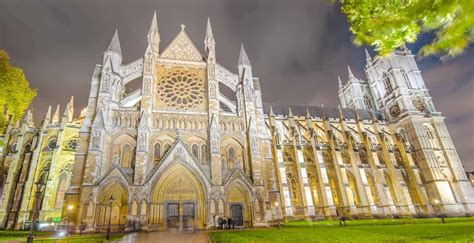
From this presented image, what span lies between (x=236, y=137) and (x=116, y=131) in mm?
10698

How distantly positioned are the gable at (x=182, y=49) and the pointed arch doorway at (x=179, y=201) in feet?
41.5

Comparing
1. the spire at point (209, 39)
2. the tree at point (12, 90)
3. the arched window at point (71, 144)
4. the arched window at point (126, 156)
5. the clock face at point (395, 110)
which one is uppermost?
the spire at point (209, 39)

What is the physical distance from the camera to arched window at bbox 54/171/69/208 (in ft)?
81.5

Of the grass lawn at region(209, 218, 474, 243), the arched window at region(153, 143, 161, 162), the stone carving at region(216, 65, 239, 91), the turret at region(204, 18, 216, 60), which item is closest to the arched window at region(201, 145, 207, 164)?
the arched window at region(153, 143, 161, 162)

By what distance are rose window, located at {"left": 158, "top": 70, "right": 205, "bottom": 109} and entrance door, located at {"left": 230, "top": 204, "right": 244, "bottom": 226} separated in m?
10.4

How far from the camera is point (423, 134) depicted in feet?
124

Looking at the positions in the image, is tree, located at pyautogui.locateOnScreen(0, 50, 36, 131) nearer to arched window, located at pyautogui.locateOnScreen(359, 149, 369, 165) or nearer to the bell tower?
arched window, located at pyautogui.locateOnScreen(359, 149, 369, 165)

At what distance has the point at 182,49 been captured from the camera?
2698 cm

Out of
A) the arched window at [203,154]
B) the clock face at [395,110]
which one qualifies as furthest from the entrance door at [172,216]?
the clock face at [395,110]

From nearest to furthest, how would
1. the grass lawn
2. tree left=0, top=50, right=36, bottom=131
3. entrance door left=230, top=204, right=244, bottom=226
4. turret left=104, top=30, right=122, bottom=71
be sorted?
1. the grass lawn
2. tree left=0, top=50, right=36, bottom=131
3. entrance door left=230, top=204, right=244, bottom=226
4. turret left=104, top=30, right=122, bottom=71

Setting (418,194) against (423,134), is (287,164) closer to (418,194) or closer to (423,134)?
(418,194)

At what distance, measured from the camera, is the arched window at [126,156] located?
811 inches

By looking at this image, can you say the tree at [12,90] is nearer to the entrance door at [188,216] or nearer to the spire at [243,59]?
the entrance door at [188,216]

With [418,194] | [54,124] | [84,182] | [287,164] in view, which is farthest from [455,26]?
[418,194]
